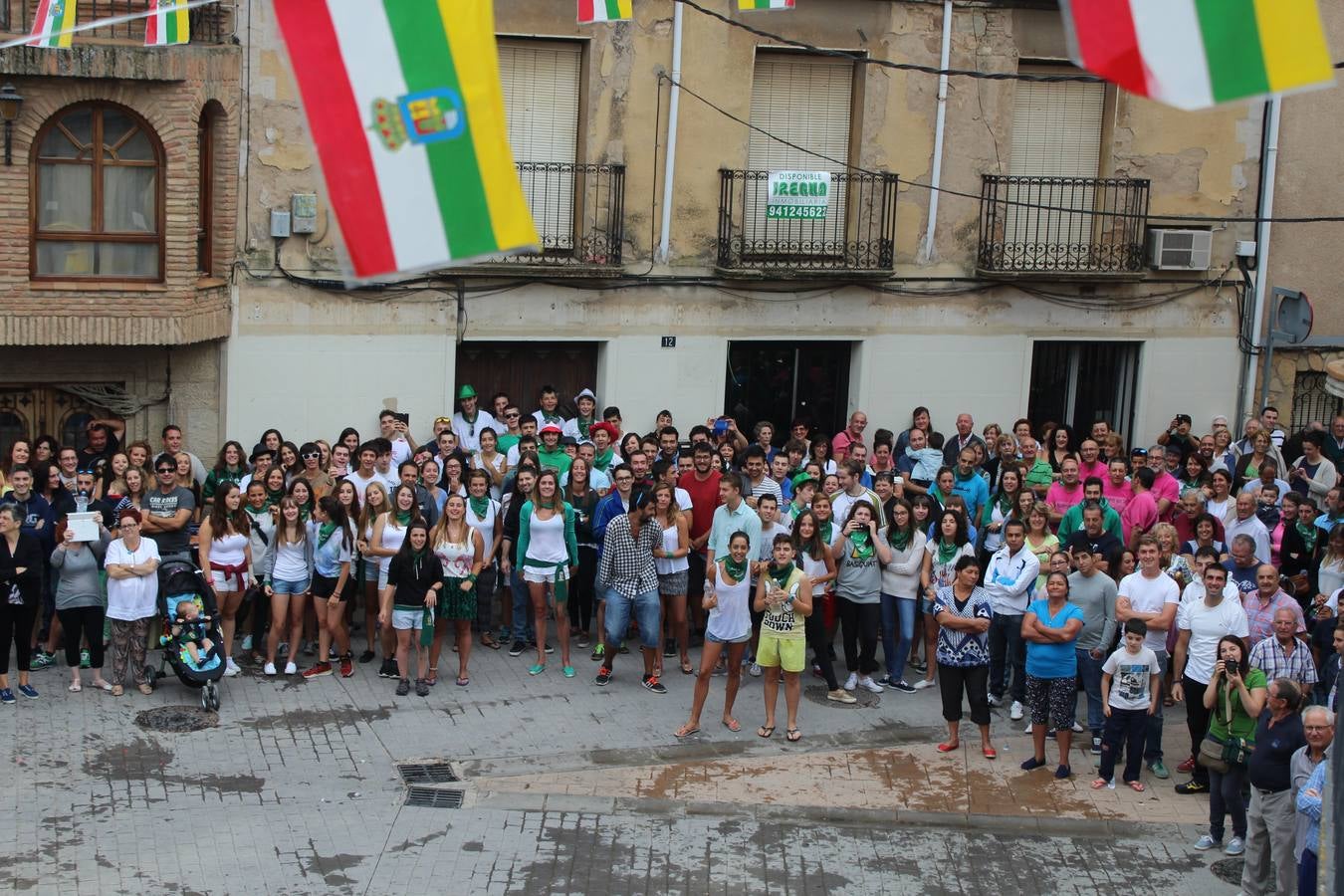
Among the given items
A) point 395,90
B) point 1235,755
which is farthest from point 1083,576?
point 395,90

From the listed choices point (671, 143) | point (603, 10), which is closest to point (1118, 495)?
point (671, 143)

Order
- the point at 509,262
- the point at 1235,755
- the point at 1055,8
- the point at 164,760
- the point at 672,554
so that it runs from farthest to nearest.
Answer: the point at 1055,8, the point at 509,262, the point at 672,554, the point at 164,760, the point at 1235,755

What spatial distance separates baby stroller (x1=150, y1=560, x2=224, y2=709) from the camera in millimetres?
13461

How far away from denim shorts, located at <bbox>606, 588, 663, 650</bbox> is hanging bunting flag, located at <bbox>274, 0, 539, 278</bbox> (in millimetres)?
7899

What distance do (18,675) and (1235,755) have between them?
29.3 ft

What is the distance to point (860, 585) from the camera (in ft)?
48.5

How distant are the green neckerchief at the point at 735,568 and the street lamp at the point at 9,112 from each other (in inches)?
307

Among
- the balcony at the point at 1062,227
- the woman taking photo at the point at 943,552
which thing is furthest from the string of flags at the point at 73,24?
the balcony at the point at 1062,227

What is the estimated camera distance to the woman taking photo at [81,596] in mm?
13570

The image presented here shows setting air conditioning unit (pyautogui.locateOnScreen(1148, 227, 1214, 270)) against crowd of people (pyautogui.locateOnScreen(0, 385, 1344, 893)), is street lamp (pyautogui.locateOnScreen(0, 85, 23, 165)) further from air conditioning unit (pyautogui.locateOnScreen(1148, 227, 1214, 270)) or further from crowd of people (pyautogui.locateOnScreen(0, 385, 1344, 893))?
air conditioning unit (pyautogui.locateOnScreen(1148, 227, 1214, 270))

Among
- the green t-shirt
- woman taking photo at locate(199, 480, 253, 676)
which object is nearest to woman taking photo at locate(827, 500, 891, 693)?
the green t-shirt

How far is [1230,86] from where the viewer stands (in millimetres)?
6195

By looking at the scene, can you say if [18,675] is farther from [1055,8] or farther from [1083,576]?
[1055,8]

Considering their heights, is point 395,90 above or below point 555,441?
above
